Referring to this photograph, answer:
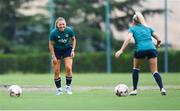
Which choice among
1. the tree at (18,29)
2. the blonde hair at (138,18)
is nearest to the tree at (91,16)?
the tree at (18,29)

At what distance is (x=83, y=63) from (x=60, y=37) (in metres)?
31.3

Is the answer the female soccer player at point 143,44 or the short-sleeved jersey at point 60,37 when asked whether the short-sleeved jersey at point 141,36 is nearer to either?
the female soccer player at point 143,44

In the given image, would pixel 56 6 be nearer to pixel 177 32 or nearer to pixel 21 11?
pixel 21 11

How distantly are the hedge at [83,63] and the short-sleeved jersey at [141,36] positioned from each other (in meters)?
30.7

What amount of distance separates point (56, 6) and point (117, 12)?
482cm

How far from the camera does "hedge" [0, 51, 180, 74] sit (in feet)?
165

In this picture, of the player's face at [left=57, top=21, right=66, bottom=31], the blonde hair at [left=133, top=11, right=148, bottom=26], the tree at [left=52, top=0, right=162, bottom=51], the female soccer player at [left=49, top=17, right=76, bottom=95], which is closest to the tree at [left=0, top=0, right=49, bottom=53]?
the tree at [left=52, top=0, right=162, bottom=51]

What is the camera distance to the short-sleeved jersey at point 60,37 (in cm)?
1978

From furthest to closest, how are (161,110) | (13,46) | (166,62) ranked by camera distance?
(13,46)
(166,62)
(161,110)

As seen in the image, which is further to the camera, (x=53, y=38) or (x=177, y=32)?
(x=177, y=32)

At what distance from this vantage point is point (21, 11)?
198 ft

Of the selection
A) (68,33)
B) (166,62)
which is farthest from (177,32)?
(68,33)

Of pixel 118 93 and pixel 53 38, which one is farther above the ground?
pixel 53 38

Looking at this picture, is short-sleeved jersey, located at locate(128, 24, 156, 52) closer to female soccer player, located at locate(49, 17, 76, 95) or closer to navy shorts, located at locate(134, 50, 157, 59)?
navy shorts, located at locate(134, 50, 157, 59)
